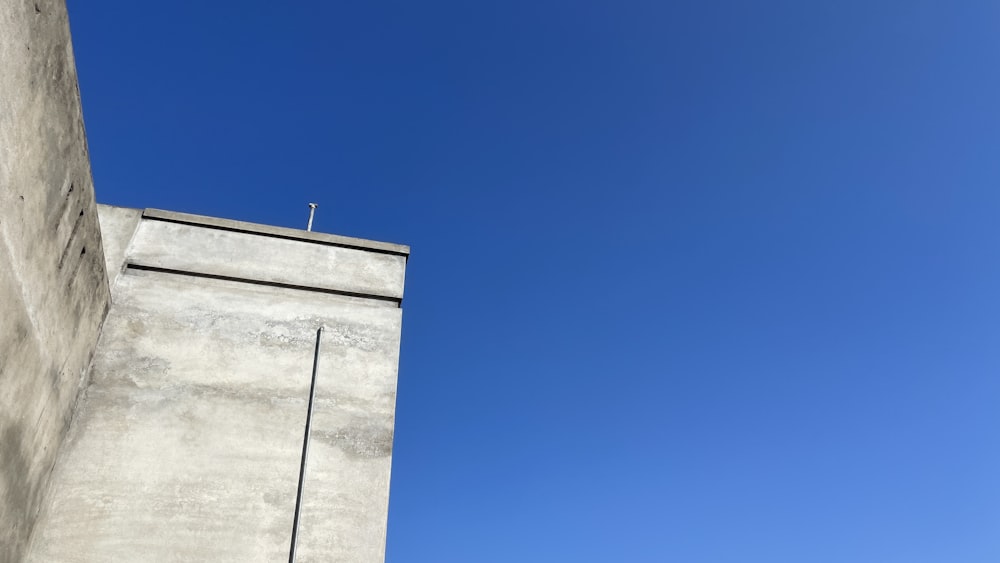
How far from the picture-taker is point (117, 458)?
6.16 meters

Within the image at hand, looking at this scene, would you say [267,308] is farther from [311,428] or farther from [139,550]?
[139,550]

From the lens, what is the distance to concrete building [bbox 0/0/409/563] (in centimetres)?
457

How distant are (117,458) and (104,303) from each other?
1.35 meters

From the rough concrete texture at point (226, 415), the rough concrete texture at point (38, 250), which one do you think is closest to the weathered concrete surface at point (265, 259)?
the rough concrete texture at point (226, 415)

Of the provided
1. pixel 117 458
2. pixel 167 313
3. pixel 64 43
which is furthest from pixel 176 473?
pixel 64 43

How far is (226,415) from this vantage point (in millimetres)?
6582

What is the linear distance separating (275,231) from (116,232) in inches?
56.4

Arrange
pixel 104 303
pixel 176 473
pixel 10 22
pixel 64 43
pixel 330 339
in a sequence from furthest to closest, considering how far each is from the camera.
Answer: pixel 330 339 → pixel 104 303 → pixel 176 473 → pixel 64 43 → pixel 10 22

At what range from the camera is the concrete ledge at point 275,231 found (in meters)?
7.55

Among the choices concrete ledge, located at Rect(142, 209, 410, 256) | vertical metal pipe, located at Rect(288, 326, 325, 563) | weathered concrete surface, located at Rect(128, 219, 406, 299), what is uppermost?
concrete ledge, located at Rect(142, 209, 410, 256)

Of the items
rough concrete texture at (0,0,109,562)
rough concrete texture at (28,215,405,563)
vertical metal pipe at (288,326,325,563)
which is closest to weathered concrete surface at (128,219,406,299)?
rough concrete texture at (28,215,405,563)

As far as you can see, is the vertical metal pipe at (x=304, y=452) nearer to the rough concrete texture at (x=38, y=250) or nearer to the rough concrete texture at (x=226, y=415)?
the rough concrete texture at (x=226, y=415)

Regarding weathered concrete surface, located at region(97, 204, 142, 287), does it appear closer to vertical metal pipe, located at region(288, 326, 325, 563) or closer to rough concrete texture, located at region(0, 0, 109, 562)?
rough concrete texture, located at region(0, 0, 109, 562)

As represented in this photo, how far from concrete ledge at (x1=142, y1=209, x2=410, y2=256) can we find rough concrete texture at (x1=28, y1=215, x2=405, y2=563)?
0.06 meters
